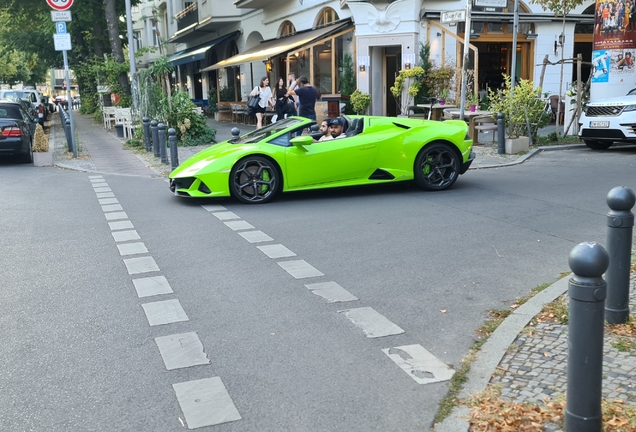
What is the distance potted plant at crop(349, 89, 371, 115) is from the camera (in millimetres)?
22781

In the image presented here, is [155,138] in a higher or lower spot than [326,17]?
lower

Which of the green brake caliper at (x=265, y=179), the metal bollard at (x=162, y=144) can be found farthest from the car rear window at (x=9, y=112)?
the green brake caliper at (x=265, y=179)

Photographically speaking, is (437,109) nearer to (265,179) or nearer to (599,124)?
(599,124)

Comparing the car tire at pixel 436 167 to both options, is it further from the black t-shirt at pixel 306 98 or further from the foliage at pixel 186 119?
the foliage at pixel 186 119

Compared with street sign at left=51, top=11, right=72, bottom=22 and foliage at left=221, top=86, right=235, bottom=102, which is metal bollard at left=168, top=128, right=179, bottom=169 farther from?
foliage at left=221, top=86, right=235, bottom=102

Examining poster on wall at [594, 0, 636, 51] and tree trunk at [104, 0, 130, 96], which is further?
tree trunk at [104, 0, 130, 96]

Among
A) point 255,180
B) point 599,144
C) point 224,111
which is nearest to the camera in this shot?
point 255,180

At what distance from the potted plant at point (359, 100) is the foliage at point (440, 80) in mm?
2120

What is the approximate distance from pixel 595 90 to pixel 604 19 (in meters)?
1.67

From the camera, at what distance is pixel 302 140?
955 centimetres

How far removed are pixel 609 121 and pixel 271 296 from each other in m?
11.8

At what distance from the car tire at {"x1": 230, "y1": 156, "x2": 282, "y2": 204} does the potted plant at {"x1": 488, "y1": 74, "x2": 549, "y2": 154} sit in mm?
7177

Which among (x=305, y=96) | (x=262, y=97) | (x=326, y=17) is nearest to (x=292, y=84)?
(x=305, y=96)

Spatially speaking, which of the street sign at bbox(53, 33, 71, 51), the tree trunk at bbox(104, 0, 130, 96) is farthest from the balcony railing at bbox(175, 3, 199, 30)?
the street sign at bbox(53, 33, 71, 51)
